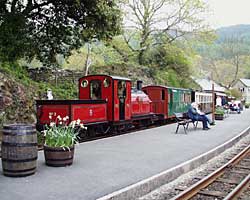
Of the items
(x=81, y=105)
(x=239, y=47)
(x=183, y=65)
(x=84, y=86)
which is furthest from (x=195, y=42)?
(x=239, y=47)

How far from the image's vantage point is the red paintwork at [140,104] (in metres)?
17.2

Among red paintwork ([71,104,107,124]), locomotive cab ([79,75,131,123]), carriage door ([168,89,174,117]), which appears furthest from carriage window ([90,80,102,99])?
carriage door ([168,89,174,117])

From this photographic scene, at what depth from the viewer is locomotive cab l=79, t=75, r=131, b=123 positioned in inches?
567

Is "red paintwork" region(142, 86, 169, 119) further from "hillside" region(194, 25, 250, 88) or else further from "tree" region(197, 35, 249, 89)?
"tree" region(197, 35, 249, 89)

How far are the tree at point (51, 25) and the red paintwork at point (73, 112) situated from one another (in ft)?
7.12

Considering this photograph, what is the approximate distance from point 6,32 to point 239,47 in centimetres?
7597

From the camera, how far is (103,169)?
752 cm

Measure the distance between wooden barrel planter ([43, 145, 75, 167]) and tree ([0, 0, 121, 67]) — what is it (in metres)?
5.48

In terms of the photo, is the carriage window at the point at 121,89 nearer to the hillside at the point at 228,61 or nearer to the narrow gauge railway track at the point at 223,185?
the narrow gauge railway track at the point at 223,185

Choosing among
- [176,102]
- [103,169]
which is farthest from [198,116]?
[103,169]

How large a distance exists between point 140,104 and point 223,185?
10.8m

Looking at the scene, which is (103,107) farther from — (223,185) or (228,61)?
(228,61)

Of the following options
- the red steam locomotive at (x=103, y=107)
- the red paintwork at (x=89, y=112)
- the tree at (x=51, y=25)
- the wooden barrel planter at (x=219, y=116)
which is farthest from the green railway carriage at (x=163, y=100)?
the tree at (x=51, y=25)

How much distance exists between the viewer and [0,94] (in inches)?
576
